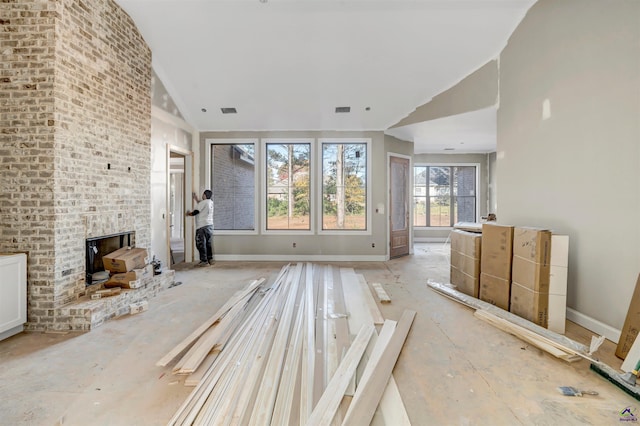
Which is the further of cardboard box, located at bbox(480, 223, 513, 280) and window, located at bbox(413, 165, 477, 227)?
window, located at bbox(413, 165, 477, 227)

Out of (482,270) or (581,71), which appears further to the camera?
(482,270)

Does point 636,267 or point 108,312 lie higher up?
point 636,267

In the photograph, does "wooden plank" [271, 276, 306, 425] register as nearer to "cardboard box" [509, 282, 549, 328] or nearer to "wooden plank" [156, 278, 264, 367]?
"wooden plank" [156, 278, 264, 367]

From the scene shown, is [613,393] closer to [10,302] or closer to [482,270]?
[482,270]

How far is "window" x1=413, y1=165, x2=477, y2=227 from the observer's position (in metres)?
9.22

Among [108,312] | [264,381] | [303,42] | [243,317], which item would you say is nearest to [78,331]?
[108,312]

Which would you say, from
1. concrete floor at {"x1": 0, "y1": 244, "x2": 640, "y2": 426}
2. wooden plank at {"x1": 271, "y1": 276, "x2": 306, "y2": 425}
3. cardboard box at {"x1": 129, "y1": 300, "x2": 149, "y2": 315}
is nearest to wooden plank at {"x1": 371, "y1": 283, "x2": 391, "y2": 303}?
concrete floor at {"x1": 0, "y1": 244, "x2": 640, "y2": 426}

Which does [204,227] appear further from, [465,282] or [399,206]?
[465,282]

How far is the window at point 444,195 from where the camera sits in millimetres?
9219

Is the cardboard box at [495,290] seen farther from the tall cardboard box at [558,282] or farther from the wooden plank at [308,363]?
the wooden plank at [308,363]

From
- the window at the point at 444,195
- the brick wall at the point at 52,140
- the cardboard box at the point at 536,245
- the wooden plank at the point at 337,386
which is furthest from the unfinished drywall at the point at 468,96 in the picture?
the brick wall at the point at 52,140

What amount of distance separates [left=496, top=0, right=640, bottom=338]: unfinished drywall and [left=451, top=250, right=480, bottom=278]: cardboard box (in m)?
0.81

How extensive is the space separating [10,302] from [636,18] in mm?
6268

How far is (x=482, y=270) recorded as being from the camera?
148 inches
